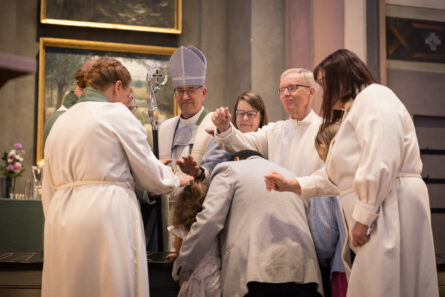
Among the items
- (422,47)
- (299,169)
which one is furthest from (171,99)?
(299,169)

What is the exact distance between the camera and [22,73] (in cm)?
136

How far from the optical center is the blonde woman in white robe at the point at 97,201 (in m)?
3.14

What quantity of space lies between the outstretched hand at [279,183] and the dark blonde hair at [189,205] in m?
0.51

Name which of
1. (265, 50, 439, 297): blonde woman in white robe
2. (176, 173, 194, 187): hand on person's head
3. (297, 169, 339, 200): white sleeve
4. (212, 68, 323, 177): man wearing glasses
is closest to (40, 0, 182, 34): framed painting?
(212, 68, 323, 177): man wearing glasses

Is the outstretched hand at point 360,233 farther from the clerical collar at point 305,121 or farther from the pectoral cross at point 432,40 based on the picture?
the pectoral cross at point 432,40

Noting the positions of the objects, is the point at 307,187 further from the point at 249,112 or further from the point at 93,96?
the point at 249,112

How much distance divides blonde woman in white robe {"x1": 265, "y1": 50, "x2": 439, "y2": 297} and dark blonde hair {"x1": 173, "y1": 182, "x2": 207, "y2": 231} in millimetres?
941

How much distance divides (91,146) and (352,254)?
150cm

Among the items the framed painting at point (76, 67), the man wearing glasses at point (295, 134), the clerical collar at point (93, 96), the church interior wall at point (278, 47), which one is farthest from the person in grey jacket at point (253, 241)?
the framed painting at point (76, 67)

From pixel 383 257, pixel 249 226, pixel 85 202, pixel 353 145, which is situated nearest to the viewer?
pixel 383 257

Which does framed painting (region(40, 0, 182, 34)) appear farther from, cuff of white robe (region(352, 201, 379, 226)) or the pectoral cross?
cuff of white robe (region(352, 201, 379, 226))

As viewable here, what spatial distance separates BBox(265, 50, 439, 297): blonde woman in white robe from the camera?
276 centimetres

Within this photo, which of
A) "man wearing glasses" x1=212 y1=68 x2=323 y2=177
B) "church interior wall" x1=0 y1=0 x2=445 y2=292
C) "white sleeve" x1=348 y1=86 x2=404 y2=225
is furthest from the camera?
"church interior wall" x1=0 y1=0 x2=445 y2=292

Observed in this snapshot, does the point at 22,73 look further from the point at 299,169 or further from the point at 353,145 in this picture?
the point at 299,169
